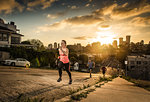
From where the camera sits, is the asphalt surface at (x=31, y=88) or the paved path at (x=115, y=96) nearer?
the asphalt surface at (x=31, y=88)

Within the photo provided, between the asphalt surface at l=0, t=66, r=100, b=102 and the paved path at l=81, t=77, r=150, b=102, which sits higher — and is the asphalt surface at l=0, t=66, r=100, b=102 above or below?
above

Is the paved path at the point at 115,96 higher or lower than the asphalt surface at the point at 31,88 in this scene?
lower

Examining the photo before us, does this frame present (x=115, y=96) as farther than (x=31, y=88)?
Yes

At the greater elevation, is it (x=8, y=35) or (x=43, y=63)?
(x=8, y=35)

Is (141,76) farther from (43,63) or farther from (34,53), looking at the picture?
(34,53)

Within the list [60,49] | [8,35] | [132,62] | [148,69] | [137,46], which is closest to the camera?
[60,49]

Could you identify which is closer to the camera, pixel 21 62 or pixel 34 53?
pixel 21 62

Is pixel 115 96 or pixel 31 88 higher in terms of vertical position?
pixel 31 88

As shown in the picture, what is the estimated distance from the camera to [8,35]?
33375 mm

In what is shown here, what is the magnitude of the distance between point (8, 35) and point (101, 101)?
37111 millimetres

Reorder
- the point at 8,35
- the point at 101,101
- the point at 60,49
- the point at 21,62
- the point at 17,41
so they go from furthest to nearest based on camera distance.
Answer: the point at 17,41, the point at 8,35, the point at 21,62, the point at 60,49, the point at 101,101

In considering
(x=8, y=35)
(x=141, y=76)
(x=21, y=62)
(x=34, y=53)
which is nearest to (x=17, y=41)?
(x=8, y=35)

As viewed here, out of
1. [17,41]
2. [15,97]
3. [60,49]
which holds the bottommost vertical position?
[15,97]

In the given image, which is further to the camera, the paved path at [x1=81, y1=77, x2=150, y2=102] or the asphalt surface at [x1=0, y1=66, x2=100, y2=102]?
the paved path at [x1=81, y1=77, x2=150, y2=102]
